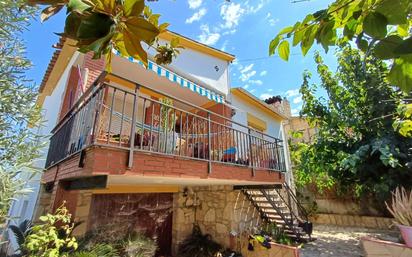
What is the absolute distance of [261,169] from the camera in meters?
8.47

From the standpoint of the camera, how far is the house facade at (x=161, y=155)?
4.74m

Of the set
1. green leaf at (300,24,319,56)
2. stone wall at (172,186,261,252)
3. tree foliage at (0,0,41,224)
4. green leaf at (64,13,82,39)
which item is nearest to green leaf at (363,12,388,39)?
green leaf at (300,24,319,56)

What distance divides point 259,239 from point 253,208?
2667mm

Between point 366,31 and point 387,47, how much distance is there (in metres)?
0.14

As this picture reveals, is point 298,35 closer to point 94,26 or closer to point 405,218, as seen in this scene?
point 94,26

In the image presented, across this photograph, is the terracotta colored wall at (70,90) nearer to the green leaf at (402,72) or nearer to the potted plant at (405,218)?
the green leaf at (402,72)

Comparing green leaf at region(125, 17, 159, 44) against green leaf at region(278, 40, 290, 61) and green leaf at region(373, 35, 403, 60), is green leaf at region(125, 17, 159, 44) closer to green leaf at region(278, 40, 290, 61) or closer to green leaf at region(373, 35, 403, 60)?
green leaf at region(278, 40, 290, 61)

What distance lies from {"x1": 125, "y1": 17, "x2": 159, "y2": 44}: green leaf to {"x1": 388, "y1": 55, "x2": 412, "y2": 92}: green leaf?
1.29 metres

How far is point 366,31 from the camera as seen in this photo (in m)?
1.13

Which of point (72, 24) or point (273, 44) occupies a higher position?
point (273, 44)

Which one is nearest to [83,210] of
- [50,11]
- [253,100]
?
[50,11]

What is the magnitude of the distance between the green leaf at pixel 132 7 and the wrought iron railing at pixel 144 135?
11.1 feet

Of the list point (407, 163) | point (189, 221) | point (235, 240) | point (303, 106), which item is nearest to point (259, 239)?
point (235, 240)

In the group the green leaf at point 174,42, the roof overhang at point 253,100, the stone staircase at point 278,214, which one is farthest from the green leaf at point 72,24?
the roof overhang at point 253,100
